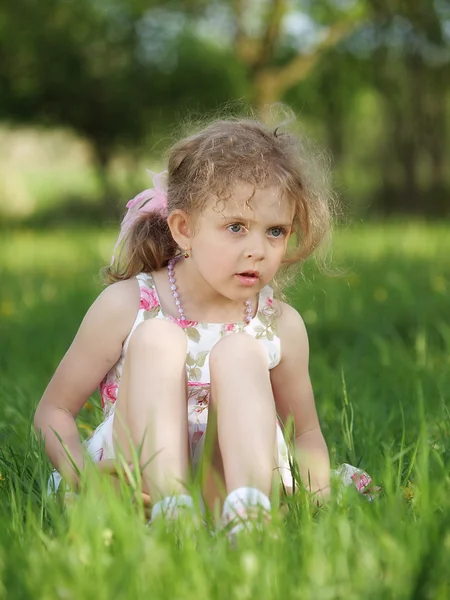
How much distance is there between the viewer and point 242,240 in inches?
84.4

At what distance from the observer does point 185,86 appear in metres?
15.0

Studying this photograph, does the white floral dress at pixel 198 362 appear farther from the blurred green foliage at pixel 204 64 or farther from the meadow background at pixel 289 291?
the blurred green foliage at pixel 204 64

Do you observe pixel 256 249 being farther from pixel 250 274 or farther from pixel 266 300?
pixel 266 300

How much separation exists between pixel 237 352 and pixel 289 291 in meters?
2.23

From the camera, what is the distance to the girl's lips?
7.12 ft

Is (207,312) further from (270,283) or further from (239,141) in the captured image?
(239,141)

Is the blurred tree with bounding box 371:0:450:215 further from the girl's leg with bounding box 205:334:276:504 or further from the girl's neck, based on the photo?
the girl's leg with bounding box 205:334:276:504

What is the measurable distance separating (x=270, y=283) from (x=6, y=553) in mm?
1089

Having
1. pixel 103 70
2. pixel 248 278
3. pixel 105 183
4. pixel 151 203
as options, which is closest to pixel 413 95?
pixel 105 183

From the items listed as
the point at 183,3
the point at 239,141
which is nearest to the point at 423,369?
the point at 239,141

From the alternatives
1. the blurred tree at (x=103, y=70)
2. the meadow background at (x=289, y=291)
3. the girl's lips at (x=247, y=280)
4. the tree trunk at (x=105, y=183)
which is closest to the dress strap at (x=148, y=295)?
the girl's lips at (x=247, y=280)

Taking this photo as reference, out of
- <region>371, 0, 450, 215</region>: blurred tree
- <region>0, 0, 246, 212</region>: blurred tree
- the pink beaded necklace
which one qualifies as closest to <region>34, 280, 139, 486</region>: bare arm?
the pink beaded necklace

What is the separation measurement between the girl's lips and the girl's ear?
168 mm

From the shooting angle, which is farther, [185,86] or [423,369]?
[185,86]
